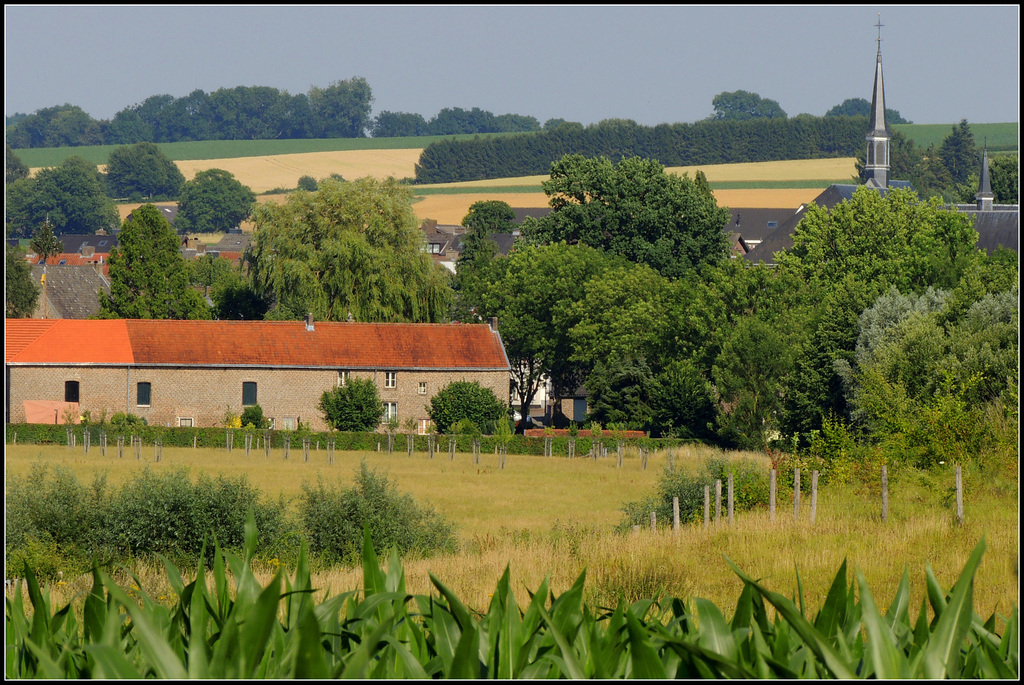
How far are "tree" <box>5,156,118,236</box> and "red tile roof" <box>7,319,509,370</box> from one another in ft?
259

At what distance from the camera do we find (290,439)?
47156 mm

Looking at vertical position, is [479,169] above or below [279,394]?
above

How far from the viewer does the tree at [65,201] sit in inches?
5187

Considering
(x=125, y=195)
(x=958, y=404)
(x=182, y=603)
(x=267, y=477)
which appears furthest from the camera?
(x=125, y=195)

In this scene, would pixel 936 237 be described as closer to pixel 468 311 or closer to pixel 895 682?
pixel 468 311

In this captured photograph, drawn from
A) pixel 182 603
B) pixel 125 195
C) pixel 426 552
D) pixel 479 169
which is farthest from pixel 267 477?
pixel 125 195

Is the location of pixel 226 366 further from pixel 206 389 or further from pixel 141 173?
pixel 141 173

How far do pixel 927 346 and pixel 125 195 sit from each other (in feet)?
459

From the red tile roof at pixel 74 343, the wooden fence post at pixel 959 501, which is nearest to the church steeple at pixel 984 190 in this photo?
the red tile roof at pixel 74 343

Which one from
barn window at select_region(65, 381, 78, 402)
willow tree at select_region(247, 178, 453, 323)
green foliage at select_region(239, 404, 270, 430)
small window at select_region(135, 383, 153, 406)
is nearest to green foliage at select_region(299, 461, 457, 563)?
green foliage at select_region(239, 404, 270, 430)

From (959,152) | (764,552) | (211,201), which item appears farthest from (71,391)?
(959,152)

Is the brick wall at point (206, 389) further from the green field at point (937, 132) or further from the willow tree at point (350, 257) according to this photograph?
the green field at point (937, 132)

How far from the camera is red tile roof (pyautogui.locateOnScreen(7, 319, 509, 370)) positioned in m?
54.3

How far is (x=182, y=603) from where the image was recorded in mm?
4707
